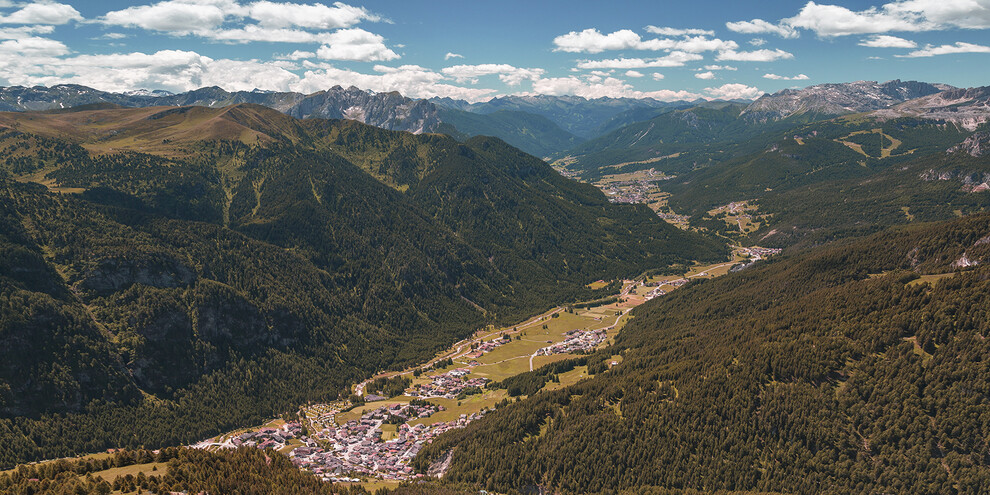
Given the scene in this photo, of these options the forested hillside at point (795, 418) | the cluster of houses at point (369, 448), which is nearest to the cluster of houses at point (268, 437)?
the cluster of houses at point (369, 448)

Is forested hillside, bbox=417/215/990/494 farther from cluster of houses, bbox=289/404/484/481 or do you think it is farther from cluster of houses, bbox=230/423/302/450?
cluster of houses, bbox=230/423/302/450

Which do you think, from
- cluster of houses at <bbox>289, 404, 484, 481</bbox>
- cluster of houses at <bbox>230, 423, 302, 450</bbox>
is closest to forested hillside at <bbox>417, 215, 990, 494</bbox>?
cluster of houses at <bbox>289, 404, 484, 481</bbox>

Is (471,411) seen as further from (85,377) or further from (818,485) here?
(85,377)

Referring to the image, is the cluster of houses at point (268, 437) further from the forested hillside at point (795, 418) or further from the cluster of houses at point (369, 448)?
the forested hillside at point (795, 418)

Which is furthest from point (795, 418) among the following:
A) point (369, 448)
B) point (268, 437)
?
point (268, 437)

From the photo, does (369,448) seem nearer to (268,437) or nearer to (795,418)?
(268,437)

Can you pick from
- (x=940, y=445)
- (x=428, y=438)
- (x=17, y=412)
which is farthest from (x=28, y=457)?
(x=940, y=445)
